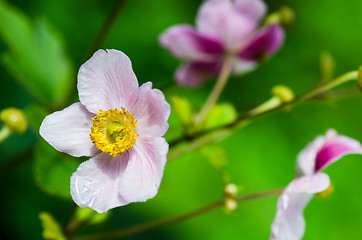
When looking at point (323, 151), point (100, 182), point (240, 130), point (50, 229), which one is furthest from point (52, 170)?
point (240, 130)

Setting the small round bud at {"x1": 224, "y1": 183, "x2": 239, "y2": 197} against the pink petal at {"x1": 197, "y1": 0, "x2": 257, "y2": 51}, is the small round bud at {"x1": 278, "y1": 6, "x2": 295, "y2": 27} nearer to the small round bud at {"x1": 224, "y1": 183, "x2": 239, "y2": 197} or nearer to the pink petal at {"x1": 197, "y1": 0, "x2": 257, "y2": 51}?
the pink petal at {"x1": 197, "y1": 0, "x2": 257, "y2": 51}

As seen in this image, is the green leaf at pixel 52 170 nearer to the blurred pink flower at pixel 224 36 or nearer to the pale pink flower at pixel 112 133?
the pale pink flower at pixel 112 133

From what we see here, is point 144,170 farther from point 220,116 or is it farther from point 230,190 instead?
point 220,116

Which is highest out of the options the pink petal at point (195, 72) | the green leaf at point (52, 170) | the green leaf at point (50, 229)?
the pink petal at point (195, 72)

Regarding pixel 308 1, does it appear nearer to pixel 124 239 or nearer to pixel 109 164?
pixel 124 239

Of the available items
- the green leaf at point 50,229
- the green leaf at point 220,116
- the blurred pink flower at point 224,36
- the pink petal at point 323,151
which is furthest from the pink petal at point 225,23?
the green leaf at point 50,229

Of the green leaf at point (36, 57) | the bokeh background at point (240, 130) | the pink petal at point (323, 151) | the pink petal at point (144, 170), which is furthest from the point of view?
the bokeh background at point (240, 130)
